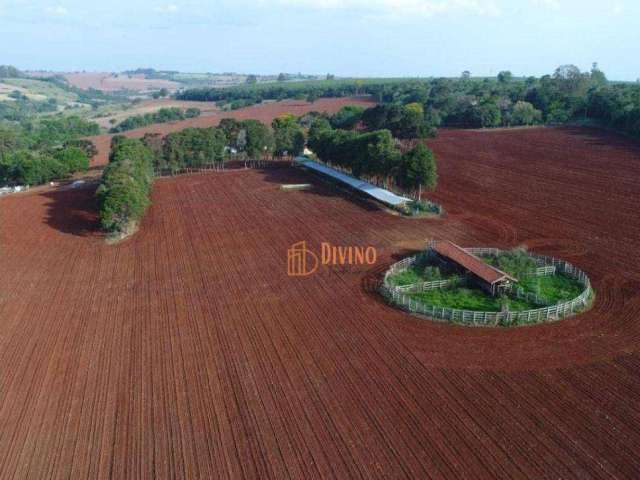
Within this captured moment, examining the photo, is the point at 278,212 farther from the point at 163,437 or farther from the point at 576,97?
the point at 576,97

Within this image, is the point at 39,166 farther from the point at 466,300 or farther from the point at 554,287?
the point at 554,287

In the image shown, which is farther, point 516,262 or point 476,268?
point 516,262

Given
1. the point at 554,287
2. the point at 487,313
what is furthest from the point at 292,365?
the point at 554,287

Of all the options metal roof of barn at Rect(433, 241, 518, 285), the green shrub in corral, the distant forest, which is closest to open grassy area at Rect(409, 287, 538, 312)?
metal roof of barn at Rect(433, 241, 518, 285)

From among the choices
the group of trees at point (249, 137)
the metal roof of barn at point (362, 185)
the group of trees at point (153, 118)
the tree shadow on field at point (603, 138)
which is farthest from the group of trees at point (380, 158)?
the group of trees at point (153, 118)

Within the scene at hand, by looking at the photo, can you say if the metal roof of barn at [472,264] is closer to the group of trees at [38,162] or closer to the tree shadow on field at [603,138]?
the tree shadow on field at [603,138]

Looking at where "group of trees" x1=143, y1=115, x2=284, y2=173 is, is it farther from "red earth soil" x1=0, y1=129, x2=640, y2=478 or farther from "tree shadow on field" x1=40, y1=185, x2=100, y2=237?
"red earth soil" x1=0, y1=129, x2=640, y2=478
